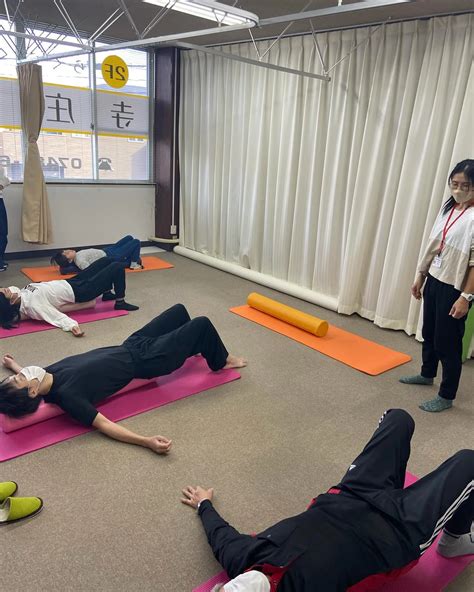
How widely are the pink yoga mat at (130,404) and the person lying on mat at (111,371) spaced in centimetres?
11

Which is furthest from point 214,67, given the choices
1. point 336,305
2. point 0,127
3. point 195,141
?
point 336,305

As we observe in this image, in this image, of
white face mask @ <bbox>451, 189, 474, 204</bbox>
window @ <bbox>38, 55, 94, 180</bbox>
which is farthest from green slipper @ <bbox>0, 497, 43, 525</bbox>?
window @ <bbox>38, 55, 94, 180</bbox>

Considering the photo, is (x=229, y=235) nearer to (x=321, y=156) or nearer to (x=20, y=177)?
(x=321, y=156)

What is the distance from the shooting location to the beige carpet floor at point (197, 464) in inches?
65.7

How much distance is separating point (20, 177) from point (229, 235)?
2.47 meters

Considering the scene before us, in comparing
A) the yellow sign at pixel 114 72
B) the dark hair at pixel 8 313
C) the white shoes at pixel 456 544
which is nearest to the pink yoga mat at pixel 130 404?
the dark hair at pixel 8 313

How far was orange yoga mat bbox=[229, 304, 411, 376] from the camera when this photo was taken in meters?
3.28

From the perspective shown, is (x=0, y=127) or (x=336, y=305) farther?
(x=0, y=127)

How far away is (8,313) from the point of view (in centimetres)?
346

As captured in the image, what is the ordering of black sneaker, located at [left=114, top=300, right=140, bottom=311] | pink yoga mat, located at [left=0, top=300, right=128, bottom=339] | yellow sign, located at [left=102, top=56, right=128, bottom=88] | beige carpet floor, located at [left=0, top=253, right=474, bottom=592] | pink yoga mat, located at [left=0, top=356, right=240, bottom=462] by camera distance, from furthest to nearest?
yellow sign, located at [left=102, top=56, right=128, bottom=88] < black sneaker, located at [left=114, top=300, right=140, bottom=311] < pink yoga mat, located at [left=0, top=300, right=128, bottom=339] < pink yoga mat, located at [left=0, top=356, right=240, bottom=462] < beige carpet floor, located at [left=0, top=253, right=474, bottom=592]

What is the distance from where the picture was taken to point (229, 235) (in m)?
5.58

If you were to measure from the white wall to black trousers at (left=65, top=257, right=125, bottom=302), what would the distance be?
1856 millimetres

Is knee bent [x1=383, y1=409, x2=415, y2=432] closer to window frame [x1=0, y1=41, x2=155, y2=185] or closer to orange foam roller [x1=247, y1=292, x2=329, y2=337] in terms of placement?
orange foam roller [x1=247, y1=292, x2=329, y2=337]

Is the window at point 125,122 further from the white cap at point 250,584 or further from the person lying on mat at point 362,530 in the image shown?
the white cap at point 250,584
